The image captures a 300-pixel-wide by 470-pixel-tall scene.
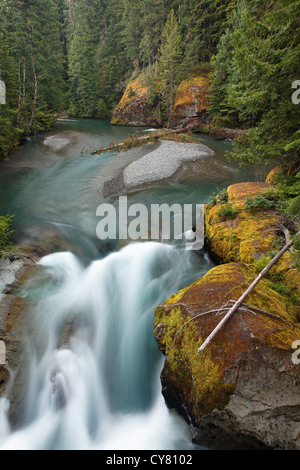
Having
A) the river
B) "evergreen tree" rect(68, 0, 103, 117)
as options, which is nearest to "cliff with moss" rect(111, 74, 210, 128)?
"evergreen tree" rect(68, 0, 103, 117)

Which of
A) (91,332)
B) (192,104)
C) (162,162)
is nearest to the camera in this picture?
(91,332)

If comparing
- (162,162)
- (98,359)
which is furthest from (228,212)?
(162,162)

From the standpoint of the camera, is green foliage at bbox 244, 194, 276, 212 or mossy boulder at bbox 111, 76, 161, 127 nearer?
green foliage at bbox 244, 194, 276, 212

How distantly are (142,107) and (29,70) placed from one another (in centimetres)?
1417

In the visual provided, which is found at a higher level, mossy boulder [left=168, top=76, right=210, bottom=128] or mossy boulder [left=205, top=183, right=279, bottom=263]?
mossy boulder [left=168, top=76, right=210, bottom=128]

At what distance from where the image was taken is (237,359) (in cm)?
321

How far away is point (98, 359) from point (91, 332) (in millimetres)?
652

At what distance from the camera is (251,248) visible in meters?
5.59

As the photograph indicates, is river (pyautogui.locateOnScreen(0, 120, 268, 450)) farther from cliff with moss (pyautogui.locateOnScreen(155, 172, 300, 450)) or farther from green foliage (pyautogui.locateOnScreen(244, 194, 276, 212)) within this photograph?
green foliage (pyautogui.locateOnScreen(244, 194, 276, 212))

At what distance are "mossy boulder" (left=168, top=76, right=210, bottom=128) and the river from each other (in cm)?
1821

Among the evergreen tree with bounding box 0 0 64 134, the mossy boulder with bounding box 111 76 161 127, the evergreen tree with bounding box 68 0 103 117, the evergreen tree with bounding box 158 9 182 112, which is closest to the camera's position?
the evergreen tree with bounding box 0 0 64 134

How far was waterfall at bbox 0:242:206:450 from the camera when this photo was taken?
157 inches

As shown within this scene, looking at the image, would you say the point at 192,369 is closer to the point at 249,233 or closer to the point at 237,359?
the point at 237,359
